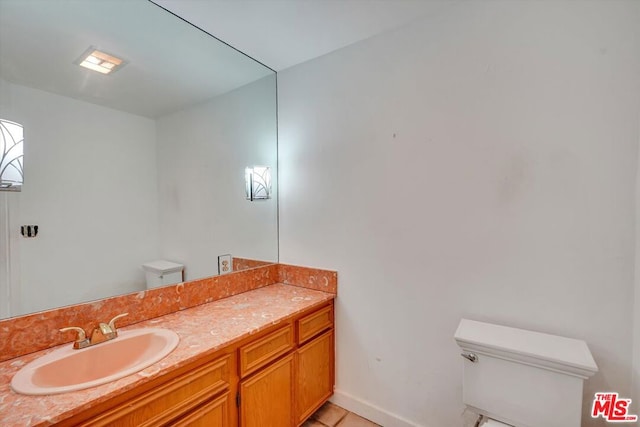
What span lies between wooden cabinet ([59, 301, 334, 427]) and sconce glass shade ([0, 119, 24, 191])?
101cm

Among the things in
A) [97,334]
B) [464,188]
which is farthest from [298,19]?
[97,334]

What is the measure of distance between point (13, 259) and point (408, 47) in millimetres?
2343

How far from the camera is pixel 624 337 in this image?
1.23 m

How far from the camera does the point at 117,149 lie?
5.20 feet

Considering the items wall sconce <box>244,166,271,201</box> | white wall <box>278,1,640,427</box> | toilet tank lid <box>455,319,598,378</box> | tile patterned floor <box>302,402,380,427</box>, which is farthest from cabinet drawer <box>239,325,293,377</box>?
wall sconce <box>244,166,271,201</box>

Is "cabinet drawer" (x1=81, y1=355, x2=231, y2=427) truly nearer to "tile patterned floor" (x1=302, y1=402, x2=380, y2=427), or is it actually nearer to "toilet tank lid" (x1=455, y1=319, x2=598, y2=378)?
"tile patterned floor" (x1=302, y1=402, x2=380, y2=427)

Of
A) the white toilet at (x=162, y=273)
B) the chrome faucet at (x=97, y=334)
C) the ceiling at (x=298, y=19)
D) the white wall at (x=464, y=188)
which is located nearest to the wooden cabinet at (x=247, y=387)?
the white wall at (x=464, y=188)

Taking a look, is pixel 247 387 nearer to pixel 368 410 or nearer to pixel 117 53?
pixel 368 410

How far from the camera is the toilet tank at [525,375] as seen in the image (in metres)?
1.15

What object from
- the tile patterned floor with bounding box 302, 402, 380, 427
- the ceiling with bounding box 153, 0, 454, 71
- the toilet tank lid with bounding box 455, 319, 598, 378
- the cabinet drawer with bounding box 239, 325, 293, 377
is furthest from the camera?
the tile patterned floor with bounding box 302, 402, 380, 427

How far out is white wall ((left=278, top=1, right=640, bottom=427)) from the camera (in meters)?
1.26

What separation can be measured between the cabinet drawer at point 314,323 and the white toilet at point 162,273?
826 millimetres

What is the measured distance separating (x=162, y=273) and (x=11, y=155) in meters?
0.87

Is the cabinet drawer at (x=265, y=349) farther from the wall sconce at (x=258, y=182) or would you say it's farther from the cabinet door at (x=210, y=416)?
the wall sconce at (x=258, y=182)
